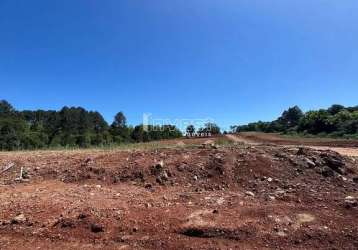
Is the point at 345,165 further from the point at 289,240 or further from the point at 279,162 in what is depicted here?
the point at 289,240

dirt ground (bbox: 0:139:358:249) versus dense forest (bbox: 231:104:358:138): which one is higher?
dense forest (bbox: 231:104:358:138)

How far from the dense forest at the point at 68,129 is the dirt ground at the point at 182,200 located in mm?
15766

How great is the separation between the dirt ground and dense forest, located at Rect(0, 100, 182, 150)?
51.7 feet

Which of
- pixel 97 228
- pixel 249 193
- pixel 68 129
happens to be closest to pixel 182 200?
pixel 249 193

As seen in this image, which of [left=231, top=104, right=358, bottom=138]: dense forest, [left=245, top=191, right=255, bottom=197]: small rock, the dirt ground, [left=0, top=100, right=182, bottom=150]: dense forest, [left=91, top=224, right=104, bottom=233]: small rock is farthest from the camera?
[left=231, top=104, right=358, bottom=138]: dense forest

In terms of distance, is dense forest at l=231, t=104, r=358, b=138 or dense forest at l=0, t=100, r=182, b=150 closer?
dense forest at l=0, t=100, r=182, b=150

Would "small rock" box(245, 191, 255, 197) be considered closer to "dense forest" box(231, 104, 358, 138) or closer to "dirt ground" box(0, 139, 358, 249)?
"dirt ground" box(0, 139, 358, 249)

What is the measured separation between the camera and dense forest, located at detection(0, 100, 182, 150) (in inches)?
1037

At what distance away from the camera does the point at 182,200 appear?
21.1 ft

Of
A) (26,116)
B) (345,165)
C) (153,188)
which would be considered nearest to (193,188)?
(153,188)

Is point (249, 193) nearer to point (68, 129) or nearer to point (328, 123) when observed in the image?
point (328, 123)

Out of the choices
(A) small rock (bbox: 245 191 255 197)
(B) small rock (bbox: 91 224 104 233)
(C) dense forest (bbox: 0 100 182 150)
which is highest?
(C) dense forest (bbox: 0 100 182 150)

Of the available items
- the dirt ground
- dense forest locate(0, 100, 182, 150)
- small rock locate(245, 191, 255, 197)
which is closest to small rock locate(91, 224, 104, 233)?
the dirt ground

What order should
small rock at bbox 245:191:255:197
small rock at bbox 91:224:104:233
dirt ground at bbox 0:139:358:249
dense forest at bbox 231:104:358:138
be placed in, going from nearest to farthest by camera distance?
dirt ground at bbox 0:139:358:249 → small rock at bbox 91:224:104:233 → small rock at bbox 245:191:255:197 → dense forest at bbox 231:104:358:138
